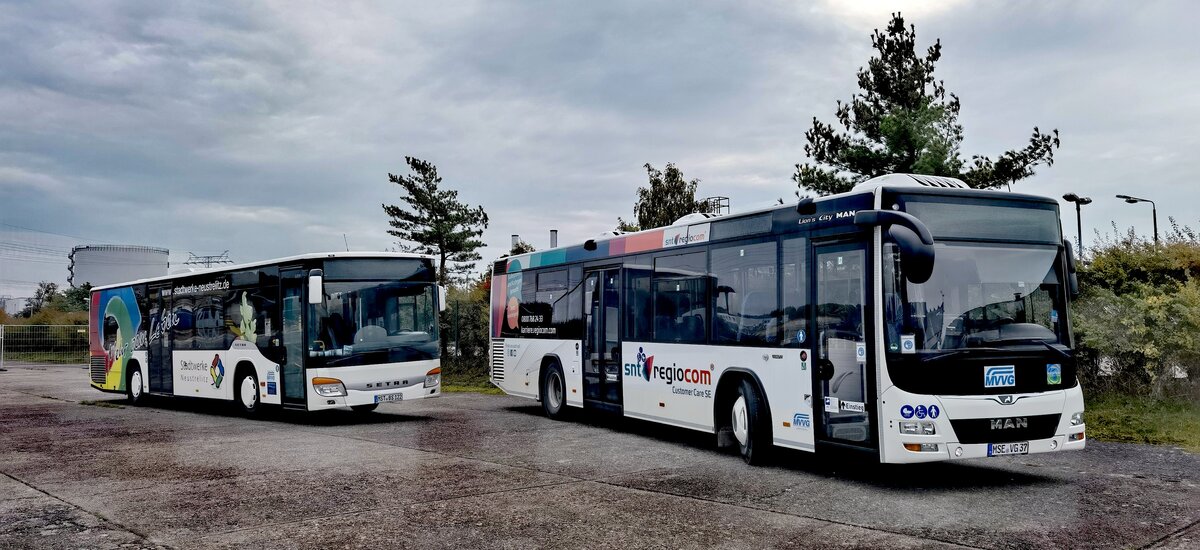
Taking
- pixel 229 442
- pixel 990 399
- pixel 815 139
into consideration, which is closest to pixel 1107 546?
pixel 990 399

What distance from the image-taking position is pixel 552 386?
16531 millimetres

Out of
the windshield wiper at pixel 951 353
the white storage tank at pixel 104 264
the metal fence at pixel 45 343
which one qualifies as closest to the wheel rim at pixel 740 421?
the windshield wiper at pixel 951 353

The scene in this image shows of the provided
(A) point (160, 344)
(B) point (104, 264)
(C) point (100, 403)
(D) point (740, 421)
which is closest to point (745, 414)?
(D) point (740, 421)

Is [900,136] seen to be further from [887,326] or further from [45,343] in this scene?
[45,343]

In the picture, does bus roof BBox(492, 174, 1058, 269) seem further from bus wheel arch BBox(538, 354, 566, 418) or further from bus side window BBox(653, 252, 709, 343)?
bus wheel arch BBox(538, 354, 566, 418)

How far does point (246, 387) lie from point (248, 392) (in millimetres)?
120

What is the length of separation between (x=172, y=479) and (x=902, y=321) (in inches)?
301

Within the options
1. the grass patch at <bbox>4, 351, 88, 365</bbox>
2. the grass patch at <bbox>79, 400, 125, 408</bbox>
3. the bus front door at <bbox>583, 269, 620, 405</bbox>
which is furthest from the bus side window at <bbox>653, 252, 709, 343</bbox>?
the grass patch at <bbox>4, 351, 88, 365</bbox>

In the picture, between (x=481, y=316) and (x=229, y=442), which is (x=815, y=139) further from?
(x=229, y=442)

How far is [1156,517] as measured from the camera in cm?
791

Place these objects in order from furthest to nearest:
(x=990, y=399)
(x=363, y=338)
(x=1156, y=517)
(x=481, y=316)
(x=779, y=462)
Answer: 1. (x=481, y=316)
2. (x=363, y=338)
3. (x=779, y=462)
4. (x=990, y=399)
5. (x=1156, y=517)

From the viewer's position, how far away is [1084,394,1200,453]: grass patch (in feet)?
41.0

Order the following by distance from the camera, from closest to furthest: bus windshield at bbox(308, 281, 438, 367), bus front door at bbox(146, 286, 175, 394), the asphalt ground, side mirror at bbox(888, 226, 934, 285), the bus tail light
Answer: the asphalt ground < side mirror at bbox(888, 226, 934, 285) < the bus tail light < bus windshield at bbox(308, 281, 438, 367) < bus front door at bbox(146, 286, 175, 394)

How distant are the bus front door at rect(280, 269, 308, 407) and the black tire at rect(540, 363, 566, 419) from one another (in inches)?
157
